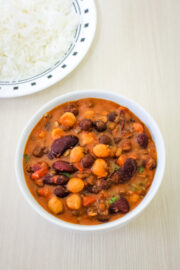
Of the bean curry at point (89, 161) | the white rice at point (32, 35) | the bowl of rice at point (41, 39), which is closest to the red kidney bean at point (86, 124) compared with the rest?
the bean curry at point (89, 161)

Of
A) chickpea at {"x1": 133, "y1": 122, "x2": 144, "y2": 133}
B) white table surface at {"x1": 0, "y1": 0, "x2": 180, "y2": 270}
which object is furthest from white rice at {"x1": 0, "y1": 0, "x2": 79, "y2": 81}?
chickpea at {"x1": 133, "y1": 122, "x2": 144, "y2": 133}

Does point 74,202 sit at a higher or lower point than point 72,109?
lower

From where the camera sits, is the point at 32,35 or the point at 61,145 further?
the point at 32,35

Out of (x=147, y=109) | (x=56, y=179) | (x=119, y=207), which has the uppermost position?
(x=147, y=109)

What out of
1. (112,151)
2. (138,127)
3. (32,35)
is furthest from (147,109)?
(32,35)

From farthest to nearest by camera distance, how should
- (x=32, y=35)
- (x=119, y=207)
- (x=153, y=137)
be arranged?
(x=32, y=35) < (x=153, y=137) < (x=119, y=207)

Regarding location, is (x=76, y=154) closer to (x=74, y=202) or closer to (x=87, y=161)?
(x=87, y=161)

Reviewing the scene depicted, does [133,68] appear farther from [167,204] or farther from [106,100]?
[167,204]
